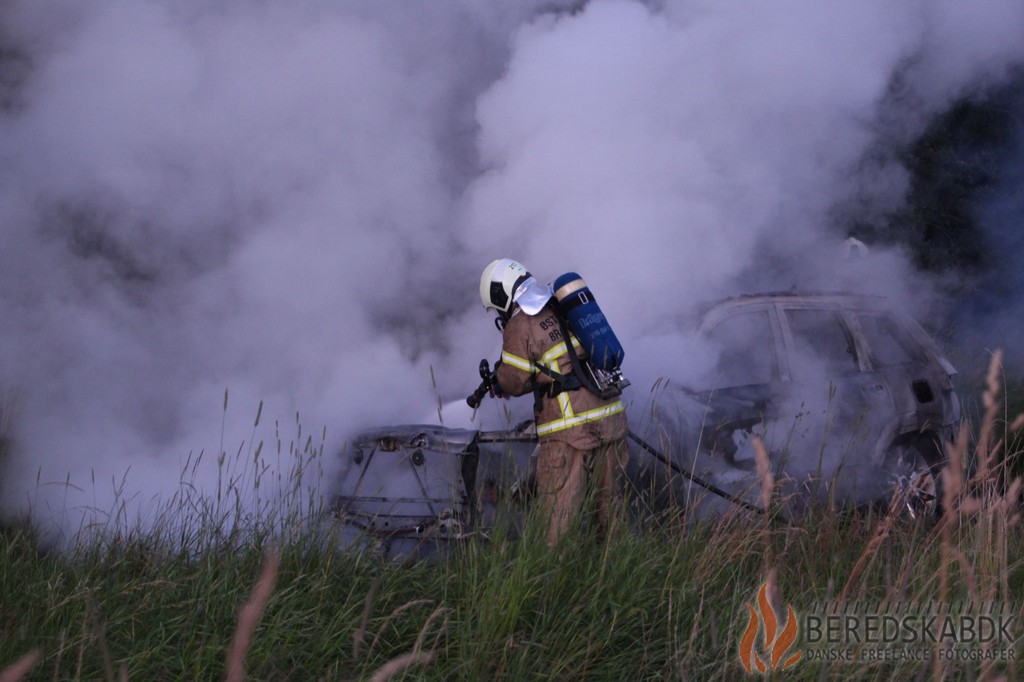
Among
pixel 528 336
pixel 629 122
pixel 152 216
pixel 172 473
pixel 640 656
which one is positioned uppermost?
pixel 629 122

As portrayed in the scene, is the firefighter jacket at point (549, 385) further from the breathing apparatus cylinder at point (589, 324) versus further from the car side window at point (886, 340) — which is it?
the car side window at point (886, 340)

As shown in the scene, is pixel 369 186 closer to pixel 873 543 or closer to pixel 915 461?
pixel 915 461

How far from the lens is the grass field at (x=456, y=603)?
7.89 ft

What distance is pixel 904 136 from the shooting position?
7.43 m

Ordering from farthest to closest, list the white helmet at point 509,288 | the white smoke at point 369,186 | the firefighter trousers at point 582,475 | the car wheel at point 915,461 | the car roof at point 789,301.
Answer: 1. the car wheel at point 915,461
2. the car roof at point 789,301
3. the white smoke at point 369,186
4. the white helmet at point 509,288
5. the firefighter trousers at point 582,475

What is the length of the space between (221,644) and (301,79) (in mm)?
4146

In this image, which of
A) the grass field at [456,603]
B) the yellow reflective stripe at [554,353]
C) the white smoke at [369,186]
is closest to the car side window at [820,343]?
the white smoke at [369,186]

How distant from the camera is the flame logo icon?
2.38 meters

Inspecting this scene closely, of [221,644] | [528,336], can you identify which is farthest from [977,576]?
[221,644]

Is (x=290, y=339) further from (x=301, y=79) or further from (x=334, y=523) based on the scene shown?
(x=334, y=523)

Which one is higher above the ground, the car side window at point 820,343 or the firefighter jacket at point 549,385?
the car side window at point 820,343

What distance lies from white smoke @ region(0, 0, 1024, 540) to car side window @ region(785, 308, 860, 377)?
25.9 inches

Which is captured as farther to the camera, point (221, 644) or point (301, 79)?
point (301, 79)

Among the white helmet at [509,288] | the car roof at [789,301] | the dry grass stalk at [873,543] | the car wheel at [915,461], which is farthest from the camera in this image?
the car wheel at [915,461]
